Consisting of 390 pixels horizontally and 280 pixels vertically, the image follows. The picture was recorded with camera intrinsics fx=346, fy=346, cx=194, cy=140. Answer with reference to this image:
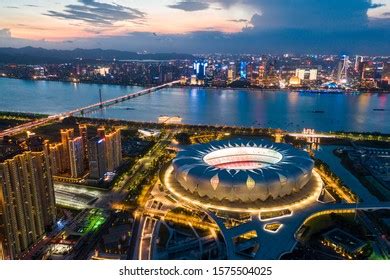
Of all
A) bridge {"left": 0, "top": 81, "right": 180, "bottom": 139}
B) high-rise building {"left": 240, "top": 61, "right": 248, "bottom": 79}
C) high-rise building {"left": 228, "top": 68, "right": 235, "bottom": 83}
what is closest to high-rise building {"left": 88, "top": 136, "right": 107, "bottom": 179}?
bridge {"left": 0, "top": 81, "right": 180, "bottom": 139}

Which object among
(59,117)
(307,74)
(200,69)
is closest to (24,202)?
(59,117)

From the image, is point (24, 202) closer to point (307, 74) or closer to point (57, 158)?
point (57, 158)

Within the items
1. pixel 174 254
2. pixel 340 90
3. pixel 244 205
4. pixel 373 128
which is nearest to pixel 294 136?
pixel 373 128

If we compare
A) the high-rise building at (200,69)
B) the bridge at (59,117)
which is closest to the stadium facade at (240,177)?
the bridge at (59,117)

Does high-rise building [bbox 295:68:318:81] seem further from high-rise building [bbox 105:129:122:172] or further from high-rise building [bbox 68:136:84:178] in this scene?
high-rise building [bbox 68:136:84:178]

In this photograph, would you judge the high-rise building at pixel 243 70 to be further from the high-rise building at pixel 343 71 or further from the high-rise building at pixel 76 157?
the high-rise building at pixel 76 157
